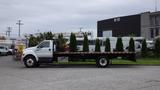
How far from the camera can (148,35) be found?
78500 millimetres

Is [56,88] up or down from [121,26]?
down

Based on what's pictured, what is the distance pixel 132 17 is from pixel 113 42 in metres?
36.4

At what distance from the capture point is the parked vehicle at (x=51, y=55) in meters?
27.7

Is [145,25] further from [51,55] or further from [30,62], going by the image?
[30,62]

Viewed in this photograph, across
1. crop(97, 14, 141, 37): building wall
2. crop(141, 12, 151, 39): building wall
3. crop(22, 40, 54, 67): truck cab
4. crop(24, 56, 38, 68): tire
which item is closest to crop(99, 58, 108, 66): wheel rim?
crop(22, 40, 54, 67): truck cab

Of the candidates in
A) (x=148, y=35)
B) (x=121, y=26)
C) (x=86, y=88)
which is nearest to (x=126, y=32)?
(x=121, y=26)

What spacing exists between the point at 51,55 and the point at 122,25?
61734mm

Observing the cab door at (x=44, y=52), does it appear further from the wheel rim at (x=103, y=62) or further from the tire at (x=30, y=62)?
the wheel rim at (x=103, y=62)

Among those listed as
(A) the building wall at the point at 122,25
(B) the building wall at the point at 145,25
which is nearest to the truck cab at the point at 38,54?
(B) the building wall at the point at 145,25

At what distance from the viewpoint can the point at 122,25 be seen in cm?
8819

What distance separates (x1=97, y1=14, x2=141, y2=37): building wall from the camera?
271 feet

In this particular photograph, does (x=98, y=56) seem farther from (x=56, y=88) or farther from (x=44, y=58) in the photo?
(x=56, y=88)

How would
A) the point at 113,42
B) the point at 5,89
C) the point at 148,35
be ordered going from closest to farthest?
the point at 5,89
the point at 113,42
the point at 148,35

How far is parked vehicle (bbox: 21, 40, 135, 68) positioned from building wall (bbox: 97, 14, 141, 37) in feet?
173
